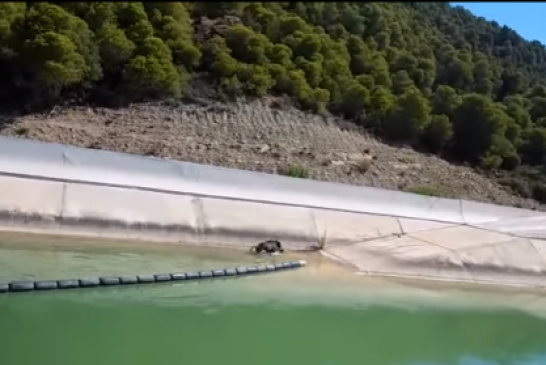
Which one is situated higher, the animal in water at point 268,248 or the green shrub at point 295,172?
the green shrub at point 295,172

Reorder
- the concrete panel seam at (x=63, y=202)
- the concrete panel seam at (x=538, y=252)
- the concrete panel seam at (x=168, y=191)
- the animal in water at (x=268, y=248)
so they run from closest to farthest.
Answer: the concrete panel seam at (x=63, y=202)
the concrete panel seam at (x=168, y=191)
the animal in water at (x=268, y=248)
the concrete panel seam at (x=538, y=252)

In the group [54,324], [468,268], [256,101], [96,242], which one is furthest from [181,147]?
[54,324]

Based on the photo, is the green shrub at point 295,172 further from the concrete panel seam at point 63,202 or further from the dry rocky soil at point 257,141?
the concrete panel seam at point 63,202

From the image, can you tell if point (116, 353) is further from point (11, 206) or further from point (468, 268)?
point (468, 268)

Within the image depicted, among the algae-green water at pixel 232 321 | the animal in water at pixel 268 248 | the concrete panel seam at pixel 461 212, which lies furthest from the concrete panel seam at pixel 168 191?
the algae-green water at pixel 232 321

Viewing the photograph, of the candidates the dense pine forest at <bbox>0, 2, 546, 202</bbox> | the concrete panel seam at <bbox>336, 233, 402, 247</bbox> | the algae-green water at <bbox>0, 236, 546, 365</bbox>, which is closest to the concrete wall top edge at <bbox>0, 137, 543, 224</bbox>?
the concrete panel seam at <bbox>336, 233, 402, 247</bbox>
